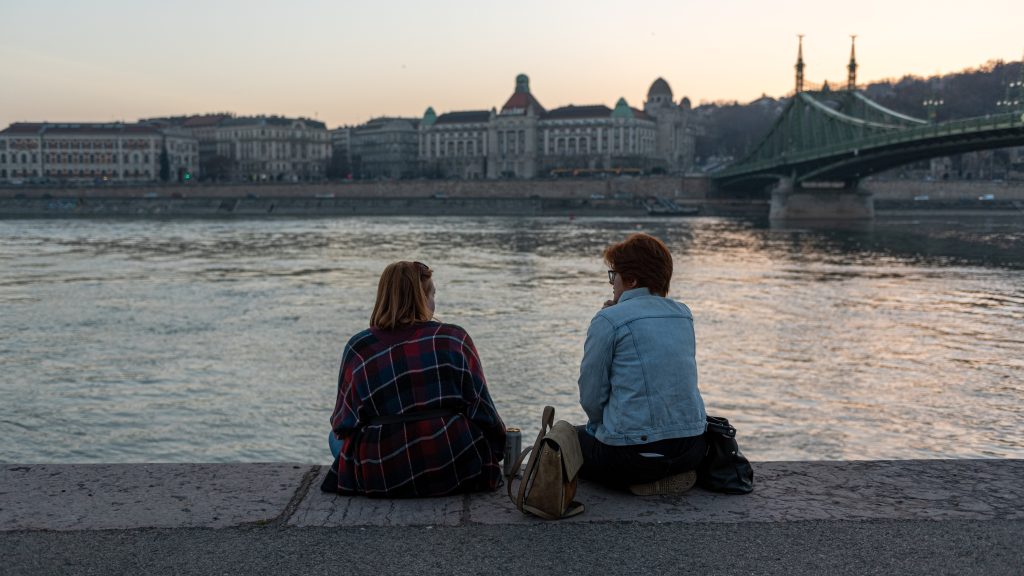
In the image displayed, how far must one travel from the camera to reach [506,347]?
12.8 m

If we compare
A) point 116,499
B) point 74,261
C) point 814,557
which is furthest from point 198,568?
point 74,261

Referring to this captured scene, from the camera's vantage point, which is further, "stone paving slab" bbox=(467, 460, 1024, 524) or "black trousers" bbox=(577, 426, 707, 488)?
"black trousers" bbox=(577, 426, 707, 488)

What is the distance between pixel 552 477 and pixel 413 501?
59cm

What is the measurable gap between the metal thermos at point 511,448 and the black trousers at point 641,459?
300mm

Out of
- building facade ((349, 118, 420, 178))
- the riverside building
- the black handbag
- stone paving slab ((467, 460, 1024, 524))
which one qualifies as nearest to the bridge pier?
stone paving slab ((467, 460, 1024, 524))

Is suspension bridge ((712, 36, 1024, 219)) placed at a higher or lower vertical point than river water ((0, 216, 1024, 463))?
higher

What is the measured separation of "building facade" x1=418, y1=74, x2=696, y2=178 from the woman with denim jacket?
112891 millimetres

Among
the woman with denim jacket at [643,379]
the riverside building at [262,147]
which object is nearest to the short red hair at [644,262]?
the woman with denim jacket at [643,379]

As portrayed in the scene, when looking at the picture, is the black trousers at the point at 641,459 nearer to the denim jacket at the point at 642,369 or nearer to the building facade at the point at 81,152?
the denim jacket at the point at 642,369

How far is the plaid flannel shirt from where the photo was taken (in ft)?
11.8

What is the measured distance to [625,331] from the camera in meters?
3.58

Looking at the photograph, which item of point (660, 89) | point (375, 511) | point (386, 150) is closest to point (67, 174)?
point (386, 150)

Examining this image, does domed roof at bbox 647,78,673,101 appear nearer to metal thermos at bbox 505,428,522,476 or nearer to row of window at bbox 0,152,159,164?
row of window at bbox 0,152,159,164

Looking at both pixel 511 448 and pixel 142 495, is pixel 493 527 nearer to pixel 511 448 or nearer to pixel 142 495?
pixel 511 448
